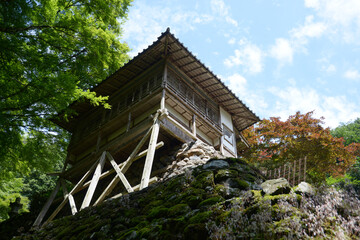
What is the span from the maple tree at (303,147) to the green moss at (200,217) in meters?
10.1

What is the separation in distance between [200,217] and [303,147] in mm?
12744

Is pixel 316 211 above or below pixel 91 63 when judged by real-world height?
below

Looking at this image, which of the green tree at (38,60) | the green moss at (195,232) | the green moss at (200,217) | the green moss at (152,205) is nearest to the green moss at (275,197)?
the green moss at (200,217)

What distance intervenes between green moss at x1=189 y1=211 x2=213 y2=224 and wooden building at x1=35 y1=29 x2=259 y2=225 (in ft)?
20.4

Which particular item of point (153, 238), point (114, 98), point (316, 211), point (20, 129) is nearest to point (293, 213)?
point (316, 211)

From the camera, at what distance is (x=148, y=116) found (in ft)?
40.5

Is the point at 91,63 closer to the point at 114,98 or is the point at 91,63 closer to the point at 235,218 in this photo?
the point at 114,98

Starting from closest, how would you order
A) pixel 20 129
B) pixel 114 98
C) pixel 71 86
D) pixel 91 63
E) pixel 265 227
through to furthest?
pixel 265 227 < pixel 71 86 < pixel 20 129 < pixel 91 63 < pixel 114 98

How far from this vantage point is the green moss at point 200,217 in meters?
3.87

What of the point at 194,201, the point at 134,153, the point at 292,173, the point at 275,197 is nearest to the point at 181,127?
the point at 134,153

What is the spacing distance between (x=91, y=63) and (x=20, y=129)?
9.35 feet

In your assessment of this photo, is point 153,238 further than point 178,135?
No

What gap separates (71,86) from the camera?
23.4ft

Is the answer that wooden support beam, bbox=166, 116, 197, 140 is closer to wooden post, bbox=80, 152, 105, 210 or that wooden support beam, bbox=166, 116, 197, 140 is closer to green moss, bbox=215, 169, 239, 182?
wooden post, bbox=80, 152, 105, 210
